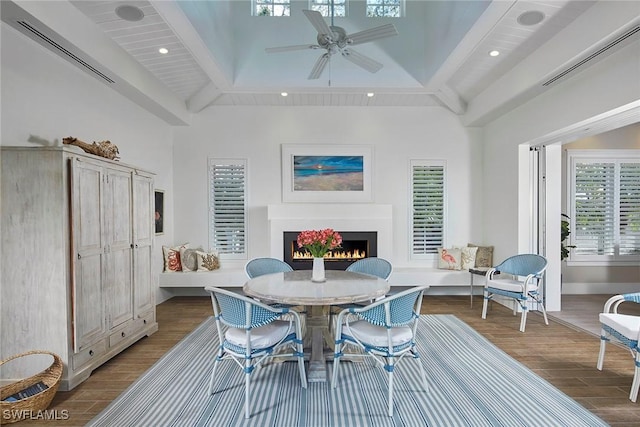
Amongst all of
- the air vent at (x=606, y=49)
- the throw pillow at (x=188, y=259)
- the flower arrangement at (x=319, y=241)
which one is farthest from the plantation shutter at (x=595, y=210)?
the throw pillow at (x=188, y=259)

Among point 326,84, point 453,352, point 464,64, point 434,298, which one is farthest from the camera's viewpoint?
point 434,298

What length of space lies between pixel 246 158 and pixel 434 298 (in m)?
4.13

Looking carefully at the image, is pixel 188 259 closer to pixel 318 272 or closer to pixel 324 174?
pixel 324 174

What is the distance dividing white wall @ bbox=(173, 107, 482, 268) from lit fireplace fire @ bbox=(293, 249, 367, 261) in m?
0.60

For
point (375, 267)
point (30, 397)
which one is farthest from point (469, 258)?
point (30, 397)

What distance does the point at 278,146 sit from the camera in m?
5.78

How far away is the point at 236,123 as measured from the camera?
5785 millimetres

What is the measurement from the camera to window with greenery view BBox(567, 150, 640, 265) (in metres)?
5.53

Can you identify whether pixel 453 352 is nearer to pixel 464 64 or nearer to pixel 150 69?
pixel 464 64

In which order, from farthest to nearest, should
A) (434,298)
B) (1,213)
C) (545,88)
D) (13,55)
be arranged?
1. (434,298)
2. (545,88)
3. (13,55)
4. (1,213)

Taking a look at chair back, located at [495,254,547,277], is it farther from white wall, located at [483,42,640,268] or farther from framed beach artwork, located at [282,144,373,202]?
framed beach artwork, located at [282,144,373,202]

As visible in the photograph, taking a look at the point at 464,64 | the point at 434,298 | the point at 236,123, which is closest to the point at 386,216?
the point at 434,298

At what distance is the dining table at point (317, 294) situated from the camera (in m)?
2.49

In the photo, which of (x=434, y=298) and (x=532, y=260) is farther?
(x=434, y=298)
